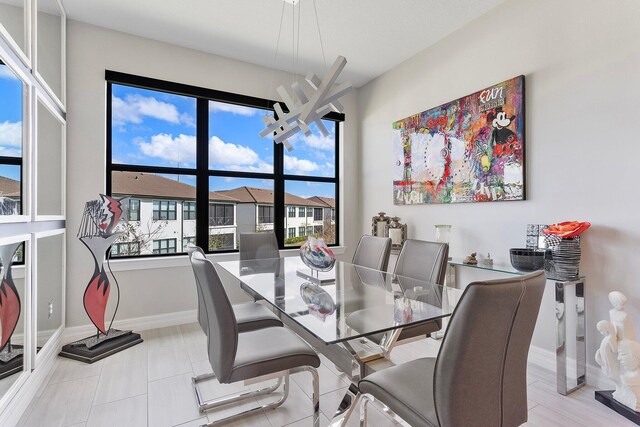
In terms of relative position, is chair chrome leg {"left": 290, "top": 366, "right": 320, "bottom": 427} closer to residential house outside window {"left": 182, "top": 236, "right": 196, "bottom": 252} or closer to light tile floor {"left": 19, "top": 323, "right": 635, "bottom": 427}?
light tile floor {"left": 19, "top": 323, "right": 635, "bottom": 427}

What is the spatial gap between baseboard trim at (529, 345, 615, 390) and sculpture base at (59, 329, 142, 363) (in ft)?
10.9

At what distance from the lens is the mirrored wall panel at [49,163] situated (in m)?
2.26

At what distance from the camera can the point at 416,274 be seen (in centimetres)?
234

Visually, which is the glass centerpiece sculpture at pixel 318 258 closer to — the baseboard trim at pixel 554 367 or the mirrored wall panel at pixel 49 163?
the baseboard trim at pixel 554 367

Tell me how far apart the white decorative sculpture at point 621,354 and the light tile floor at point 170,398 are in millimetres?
143

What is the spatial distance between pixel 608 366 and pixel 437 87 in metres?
2.65

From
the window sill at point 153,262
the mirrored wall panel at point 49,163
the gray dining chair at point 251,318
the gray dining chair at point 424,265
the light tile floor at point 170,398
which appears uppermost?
the mirrored wall panel at point 49,163

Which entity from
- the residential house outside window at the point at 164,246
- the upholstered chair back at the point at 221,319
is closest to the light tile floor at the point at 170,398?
the upholstered chair back at the point at 221,319

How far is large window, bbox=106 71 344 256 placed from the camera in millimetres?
3229

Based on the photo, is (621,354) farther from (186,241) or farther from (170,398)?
(186,241)

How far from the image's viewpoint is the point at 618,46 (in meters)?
2.02

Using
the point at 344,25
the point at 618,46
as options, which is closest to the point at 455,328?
the point at 618,46

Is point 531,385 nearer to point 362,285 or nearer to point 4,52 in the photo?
point 362,285

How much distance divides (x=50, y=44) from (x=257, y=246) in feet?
7.99
